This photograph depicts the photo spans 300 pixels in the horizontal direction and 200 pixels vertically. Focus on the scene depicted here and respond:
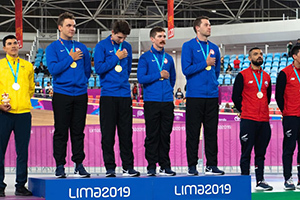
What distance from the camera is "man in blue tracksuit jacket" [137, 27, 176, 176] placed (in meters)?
6.57

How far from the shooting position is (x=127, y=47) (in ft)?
21.9

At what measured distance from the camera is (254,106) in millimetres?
7070

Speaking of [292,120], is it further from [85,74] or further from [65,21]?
[65,21]

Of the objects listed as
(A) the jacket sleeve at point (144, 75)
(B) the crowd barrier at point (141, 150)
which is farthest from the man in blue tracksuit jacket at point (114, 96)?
(B) the crowd barrier at point (141, 150)

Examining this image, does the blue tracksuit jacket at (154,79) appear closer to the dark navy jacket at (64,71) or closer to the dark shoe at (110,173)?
the dark navy jacket at (64,71)

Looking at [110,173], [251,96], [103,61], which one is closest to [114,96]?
[103,61]

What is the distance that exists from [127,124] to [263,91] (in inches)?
81.1

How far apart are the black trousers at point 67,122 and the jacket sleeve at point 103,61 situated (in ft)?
1.35

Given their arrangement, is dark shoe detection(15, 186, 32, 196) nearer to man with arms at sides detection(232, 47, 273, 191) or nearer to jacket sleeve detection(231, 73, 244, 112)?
man with arms at sides detection(232, 47, 273, 191)

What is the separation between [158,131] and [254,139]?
149cm

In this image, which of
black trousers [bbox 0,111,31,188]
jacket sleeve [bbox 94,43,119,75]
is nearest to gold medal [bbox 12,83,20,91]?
black trousers [bbox 0,111,31,188]

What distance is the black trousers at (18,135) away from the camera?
6.20 m

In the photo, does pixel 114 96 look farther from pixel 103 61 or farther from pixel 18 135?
pixel 18 135

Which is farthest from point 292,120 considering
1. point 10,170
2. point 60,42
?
point 10,170
